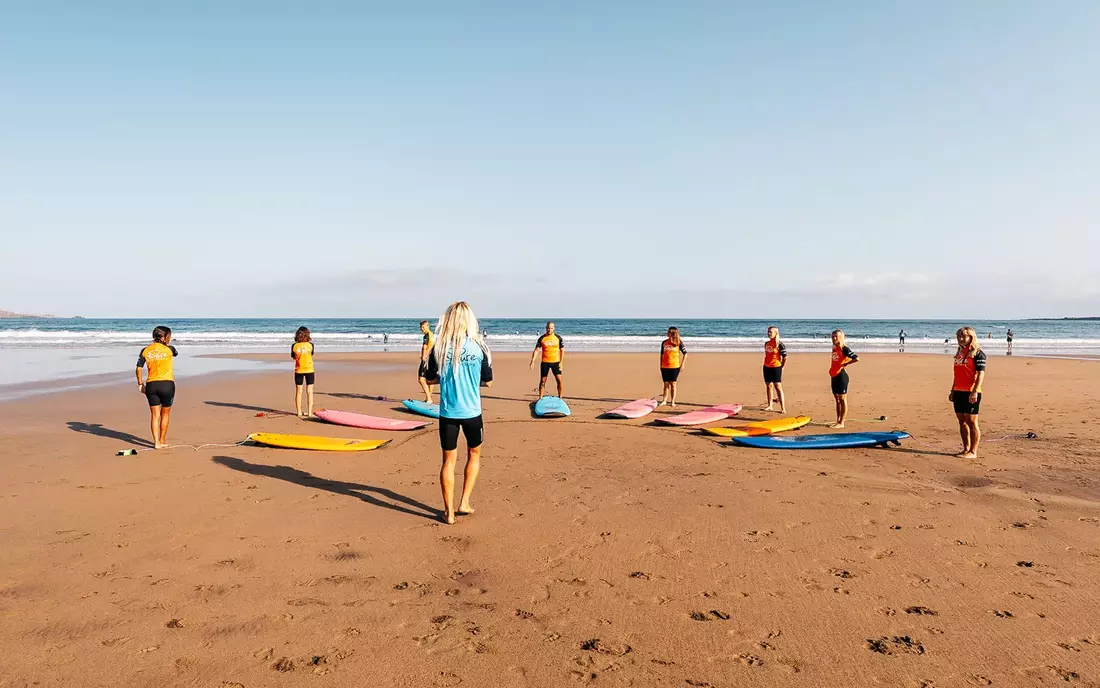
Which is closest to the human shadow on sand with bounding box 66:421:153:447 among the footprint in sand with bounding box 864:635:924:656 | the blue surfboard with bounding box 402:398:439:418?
the blue surfboard with bounding box 402:398:439:418

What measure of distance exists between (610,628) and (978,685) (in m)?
1.96

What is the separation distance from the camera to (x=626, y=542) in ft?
17.2

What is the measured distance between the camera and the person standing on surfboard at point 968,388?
8164mm

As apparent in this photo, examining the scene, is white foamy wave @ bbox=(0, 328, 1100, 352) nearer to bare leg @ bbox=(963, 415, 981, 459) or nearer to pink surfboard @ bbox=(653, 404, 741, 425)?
pink surfboard @ bbox=(653, 404, 741, 425)

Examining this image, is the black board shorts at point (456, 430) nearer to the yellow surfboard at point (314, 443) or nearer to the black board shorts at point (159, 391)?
the yellow surfboard at point (314, 443)

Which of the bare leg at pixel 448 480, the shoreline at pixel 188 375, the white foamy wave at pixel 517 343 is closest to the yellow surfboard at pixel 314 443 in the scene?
the bare leg at pixel 448 480

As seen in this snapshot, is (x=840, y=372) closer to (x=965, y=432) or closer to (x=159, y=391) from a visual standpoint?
(x=965, y=432)

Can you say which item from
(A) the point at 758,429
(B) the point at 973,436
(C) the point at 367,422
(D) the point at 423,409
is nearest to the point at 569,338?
(D) the point at 423,409

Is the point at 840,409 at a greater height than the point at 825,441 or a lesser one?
greater

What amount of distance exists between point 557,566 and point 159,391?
712 centimetres

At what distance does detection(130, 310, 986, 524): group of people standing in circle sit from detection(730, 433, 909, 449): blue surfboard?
0.92 m

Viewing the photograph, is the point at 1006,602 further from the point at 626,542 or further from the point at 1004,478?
the point at 1004,478

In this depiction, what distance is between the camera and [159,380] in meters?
8.84

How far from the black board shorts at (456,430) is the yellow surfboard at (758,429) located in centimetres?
530
